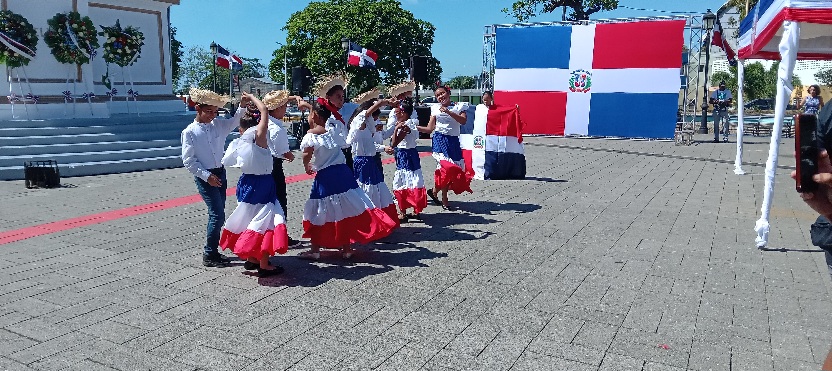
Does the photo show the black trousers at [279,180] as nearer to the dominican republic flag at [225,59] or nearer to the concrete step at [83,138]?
the concrete step at [83,138]

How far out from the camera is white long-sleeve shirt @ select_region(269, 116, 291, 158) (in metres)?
5.51

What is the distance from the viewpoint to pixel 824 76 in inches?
1684

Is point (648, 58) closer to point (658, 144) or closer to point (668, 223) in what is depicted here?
point (658, 144)

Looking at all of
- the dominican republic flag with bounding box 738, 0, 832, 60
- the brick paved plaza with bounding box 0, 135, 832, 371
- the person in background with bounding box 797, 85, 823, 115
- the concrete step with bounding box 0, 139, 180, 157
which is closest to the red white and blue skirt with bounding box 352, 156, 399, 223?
the brick paved plaza with bounding box 0, 135, 832, 371

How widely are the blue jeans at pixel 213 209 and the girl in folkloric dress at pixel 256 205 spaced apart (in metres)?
0.47

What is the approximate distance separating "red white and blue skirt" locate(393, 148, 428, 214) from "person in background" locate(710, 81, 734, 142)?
49.9 ft

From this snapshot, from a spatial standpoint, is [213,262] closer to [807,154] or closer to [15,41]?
[807,154]

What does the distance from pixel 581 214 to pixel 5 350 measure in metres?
6.52

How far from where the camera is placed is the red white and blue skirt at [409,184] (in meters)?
7.52

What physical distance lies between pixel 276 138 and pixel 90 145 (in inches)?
410

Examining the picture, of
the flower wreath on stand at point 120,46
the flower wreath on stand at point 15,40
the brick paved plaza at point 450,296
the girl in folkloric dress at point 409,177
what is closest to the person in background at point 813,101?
the brick paved plaza at point 450,296

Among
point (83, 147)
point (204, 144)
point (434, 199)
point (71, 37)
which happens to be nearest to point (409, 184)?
point (434, 199)

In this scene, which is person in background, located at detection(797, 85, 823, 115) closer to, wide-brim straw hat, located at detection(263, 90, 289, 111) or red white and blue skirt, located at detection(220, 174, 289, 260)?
wide-brim straw hat, located at detection(263, 90, 289, 111)

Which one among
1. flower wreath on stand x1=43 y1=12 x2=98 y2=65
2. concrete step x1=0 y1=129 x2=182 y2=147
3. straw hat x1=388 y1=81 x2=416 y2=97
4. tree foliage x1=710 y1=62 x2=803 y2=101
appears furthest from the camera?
tree foliage x1=710 y1=62 x2=803 y2=101
